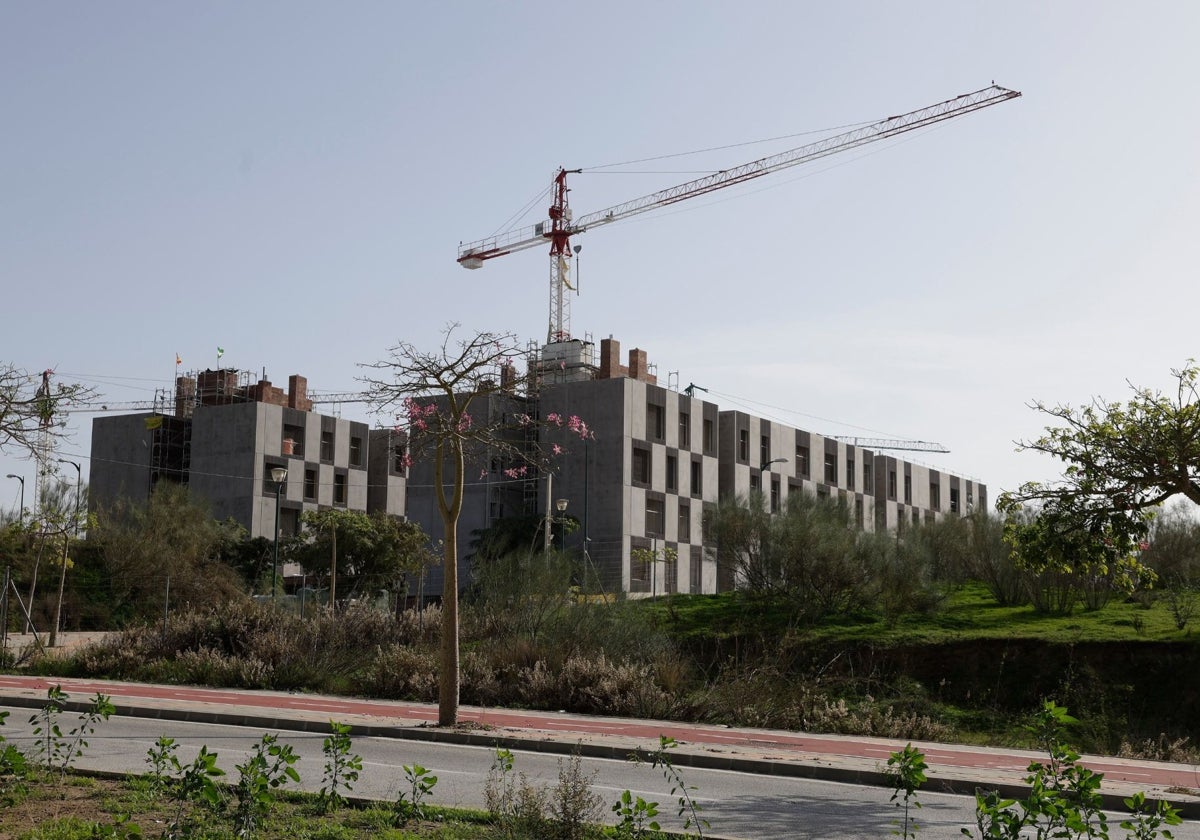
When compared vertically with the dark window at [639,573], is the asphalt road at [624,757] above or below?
below

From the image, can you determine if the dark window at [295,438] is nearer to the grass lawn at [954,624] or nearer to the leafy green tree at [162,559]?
the leafy green tree at [162,559]

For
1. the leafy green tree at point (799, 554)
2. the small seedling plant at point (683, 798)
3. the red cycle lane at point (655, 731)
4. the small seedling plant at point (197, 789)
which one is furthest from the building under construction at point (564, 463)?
the small seedling plant at point (197, 789)

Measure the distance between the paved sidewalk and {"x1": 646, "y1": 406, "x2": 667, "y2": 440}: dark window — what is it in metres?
46.0

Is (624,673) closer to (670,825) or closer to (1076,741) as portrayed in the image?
(1076,741)

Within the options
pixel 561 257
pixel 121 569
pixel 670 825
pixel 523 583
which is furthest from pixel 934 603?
pixel 561 257

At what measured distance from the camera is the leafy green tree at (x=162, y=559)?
42.2 metres

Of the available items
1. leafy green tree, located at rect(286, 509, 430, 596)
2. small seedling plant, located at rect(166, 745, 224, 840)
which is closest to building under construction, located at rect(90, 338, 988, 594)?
leafy green tree, located at rect(286, 509, 430, 596)

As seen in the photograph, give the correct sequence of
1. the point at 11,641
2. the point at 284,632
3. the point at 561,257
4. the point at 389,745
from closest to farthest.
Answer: the point at 389,745, the point at 284,632, the point at 11,641, the point at 561,257

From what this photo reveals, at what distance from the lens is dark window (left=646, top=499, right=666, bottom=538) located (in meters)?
66.6

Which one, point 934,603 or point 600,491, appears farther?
point 600,491

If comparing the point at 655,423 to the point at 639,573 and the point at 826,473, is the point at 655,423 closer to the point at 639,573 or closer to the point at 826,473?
the point at 639,573

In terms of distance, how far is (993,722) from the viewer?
76.9 feet

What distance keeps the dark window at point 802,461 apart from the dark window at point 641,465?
14.5m

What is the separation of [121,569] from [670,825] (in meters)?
40.6
